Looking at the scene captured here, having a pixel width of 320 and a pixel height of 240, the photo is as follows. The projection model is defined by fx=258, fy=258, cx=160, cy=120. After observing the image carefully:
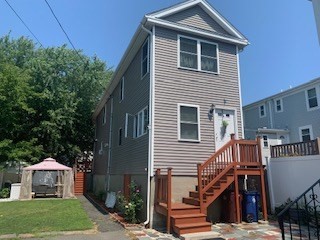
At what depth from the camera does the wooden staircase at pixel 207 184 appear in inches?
287

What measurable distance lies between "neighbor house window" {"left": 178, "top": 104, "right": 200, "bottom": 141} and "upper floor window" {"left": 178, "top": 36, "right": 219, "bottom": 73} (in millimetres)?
1736

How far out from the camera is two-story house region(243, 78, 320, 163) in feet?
59.6

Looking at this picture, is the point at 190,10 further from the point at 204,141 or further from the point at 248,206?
the point at 248,206

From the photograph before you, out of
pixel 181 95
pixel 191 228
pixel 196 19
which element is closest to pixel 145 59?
pixel 181 95

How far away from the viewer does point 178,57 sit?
10.1 m

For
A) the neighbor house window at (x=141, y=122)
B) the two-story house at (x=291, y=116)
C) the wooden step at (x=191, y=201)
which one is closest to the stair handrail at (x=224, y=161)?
the wooden step at (x=191, y=201)

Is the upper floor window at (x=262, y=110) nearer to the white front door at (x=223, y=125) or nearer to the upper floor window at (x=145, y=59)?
the white front door at (x=223, y=125)

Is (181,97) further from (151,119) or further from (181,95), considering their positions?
(151,119)

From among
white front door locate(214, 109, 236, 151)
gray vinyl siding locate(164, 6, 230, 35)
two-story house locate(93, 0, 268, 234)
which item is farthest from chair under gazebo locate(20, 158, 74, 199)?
gray vinyl siding locate(164, 6, 230, 35)

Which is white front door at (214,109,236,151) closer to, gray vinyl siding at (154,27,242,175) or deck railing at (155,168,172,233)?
A: gray vinyl siding at (154,27,242,175)

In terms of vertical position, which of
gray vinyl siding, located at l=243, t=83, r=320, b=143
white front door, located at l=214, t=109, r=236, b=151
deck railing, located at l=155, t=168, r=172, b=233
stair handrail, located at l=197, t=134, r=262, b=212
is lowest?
deck railing, located at l=155, t=168, r=172, b=233

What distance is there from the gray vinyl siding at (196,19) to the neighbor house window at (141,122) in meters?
3.85

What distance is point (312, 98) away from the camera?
60.2ft

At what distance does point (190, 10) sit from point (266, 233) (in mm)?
8770
